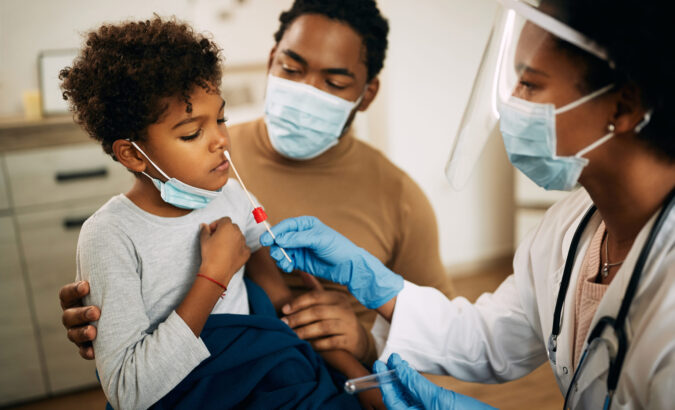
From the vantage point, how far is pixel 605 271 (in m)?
1.00

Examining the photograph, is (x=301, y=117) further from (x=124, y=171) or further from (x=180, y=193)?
(x=124, y=171)

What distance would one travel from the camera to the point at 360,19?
4.66 feet

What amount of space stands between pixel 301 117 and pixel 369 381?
2.37 feet

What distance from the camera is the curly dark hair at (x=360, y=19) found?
54.4 inches

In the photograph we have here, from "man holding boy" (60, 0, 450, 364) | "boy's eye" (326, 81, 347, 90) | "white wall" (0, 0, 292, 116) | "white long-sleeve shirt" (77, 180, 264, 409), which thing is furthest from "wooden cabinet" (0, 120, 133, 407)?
"white long-sleeve shirt" (77, 180, 264, 409)

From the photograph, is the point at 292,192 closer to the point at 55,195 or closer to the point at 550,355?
the point at 550,355

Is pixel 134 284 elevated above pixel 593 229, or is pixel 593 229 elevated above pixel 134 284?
pixel 593 229

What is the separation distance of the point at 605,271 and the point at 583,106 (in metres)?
0.33

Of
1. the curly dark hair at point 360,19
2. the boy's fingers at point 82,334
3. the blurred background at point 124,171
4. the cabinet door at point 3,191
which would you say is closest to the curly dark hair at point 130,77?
the boy's fingers at point 82,334

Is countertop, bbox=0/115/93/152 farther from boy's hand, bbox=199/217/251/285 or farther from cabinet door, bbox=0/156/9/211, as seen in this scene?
boy's hand, bbox=199/217/251/285

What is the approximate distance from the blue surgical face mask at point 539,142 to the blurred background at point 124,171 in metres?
1.47

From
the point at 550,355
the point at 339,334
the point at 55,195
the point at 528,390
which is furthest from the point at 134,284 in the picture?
the point at 528,390

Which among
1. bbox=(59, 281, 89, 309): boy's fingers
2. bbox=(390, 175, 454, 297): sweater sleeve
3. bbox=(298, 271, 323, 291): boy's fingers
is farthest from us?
bbox=(390, 175, 454, 297): sweater sleeve

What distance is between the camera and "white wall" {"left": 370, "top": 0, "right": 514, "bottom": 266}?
10.3ft
